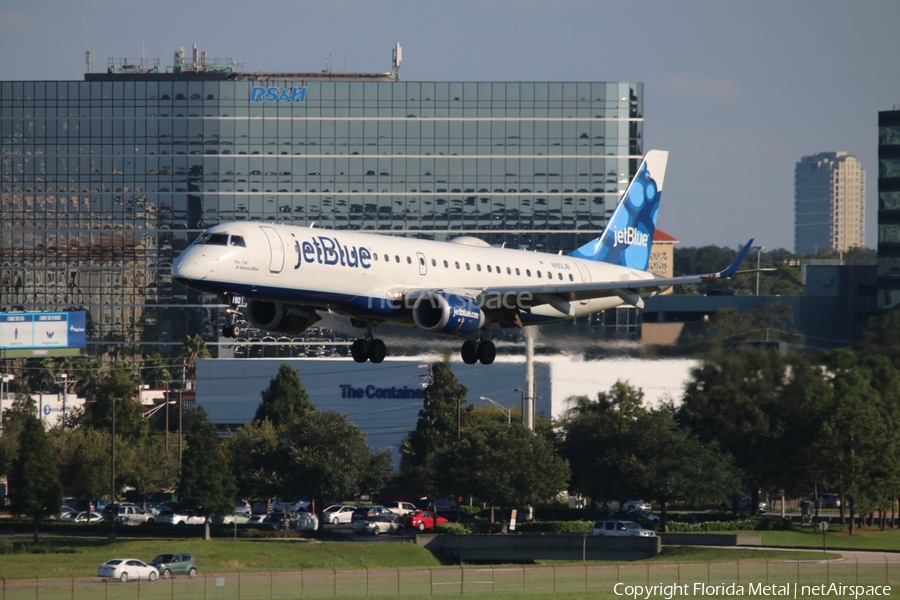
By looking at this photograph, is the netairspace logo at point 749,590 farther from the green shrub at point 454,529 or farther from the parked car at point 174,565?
the parked car at point 174,565

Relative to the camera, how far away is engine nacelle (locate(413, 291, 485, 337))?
170 feet

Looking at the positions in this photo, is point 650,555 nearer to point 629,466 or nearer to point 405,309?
point 629,466

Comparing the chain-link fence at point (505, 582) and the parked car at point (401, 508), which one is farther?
the parked car at point (401, 508)

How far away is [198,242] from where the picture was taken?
48.2 meters

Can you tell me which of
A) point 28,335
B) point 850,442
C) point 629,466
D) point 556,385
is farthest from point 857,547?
point 28,335

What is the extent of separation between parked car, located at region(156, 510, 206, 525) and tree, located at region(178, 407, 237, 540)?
509 centimetres

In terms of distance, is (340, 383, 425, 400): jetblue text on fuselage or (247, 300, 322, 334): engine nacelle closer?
(247, 300, 322, 334): engine nacelle

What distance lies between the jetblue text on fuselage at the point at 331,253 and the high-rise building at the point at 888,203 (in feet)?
381

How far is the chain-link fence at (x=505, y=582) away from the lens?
224 feet

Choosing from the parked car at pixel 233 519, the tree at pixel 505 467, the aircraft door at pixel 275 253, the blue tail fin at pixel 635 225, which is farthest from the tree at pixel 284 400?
the aircraft door at pixel 275 253

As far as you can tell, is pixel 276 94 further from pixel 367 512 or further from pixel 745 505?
pixel 745 505

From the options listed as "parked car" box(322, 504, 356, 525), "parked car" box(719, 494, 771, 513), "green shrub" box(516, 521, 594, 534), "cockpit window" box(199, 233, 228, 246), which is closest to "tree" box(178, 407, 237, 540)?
"parked car" box(322, 504, 356, 525)

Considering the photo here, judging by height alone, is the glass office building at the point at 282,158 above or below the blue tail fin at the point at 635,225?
above

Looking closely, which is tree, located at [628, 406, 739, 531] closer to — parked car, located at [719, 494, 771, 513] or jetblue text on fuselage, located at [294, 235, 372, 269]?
parked car, located at [719, 494, 771, 513]
